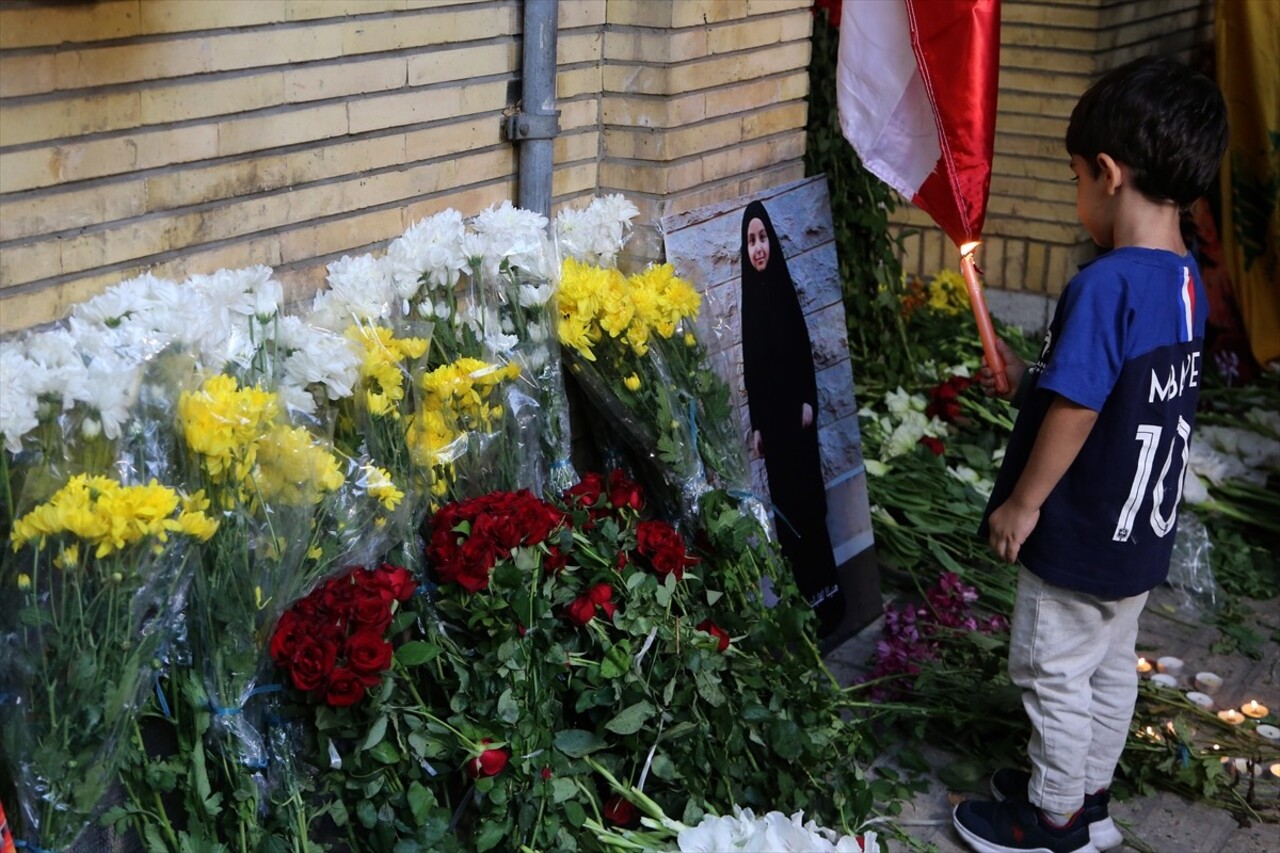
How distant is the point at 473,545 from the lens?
2.63 m

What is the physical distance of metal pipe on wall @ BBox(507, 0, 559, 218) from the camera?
10.5ft

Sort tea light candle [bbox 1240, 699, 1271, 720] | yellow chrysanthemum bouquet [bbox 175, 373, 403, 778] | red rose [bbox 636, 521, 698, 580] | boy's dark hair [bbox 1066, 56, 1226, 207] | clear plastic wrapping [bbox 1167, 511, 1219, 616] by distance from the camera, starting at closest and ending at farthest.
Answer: yellow chrysanthemum bouquet [bbox 175, 373, 403, 778]
boy's dark hair [bbox 1066, 56, 1226, 207]
red rose [bbox 636, 521, 698, 580]
tea light candle [bbox 1240, 699, 1271, 720]
clear plastic wrapping [bbox 1167, 511, 1219, 616]

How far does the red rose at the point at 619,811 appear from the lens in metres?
2.72

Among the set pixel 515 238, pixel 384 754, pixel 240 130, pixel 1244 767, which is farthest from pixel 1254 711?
pixel 240 130

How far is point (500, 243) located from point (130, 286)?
→ 32.7 inches

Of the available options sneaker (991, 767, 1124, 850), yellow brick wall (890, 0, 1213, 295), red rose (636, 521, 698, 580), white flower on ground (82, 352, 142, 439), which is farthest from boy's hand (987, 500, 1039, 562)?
yellow brick wall (890, 0, 1213, 295)

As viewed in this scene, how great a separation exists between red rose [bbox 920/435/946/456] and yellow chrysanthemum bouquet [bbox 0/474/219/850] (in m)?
3.19

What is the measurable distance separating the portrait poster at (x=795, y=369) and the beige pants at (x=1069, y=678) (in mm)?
809

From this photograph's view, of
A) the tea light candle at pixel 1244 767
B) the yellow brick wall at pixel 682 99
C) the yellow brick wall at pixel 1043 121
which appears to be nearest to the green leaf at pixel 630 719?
the yellow brick wall at pixel 682 99

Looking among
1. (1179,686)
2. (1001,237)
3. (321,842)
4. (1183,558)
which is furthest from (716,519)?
(1001,237)

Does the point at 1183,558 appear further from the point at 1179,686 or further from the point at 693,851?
the point at 693,851

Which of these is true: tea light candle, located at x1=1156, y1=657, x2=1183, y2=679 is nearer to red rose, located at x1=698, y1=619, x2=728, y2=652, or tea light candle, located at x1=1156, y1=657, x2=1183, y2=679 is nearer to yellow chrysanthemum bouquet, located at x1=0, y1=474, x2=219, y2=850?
red rose, located at x1=698, y1=619, x2=728, y2=652

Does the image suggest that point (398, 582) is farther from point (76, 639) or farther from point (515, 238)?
point (515, 238)

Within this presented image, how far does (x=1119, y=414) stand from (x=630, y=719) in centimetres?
113
